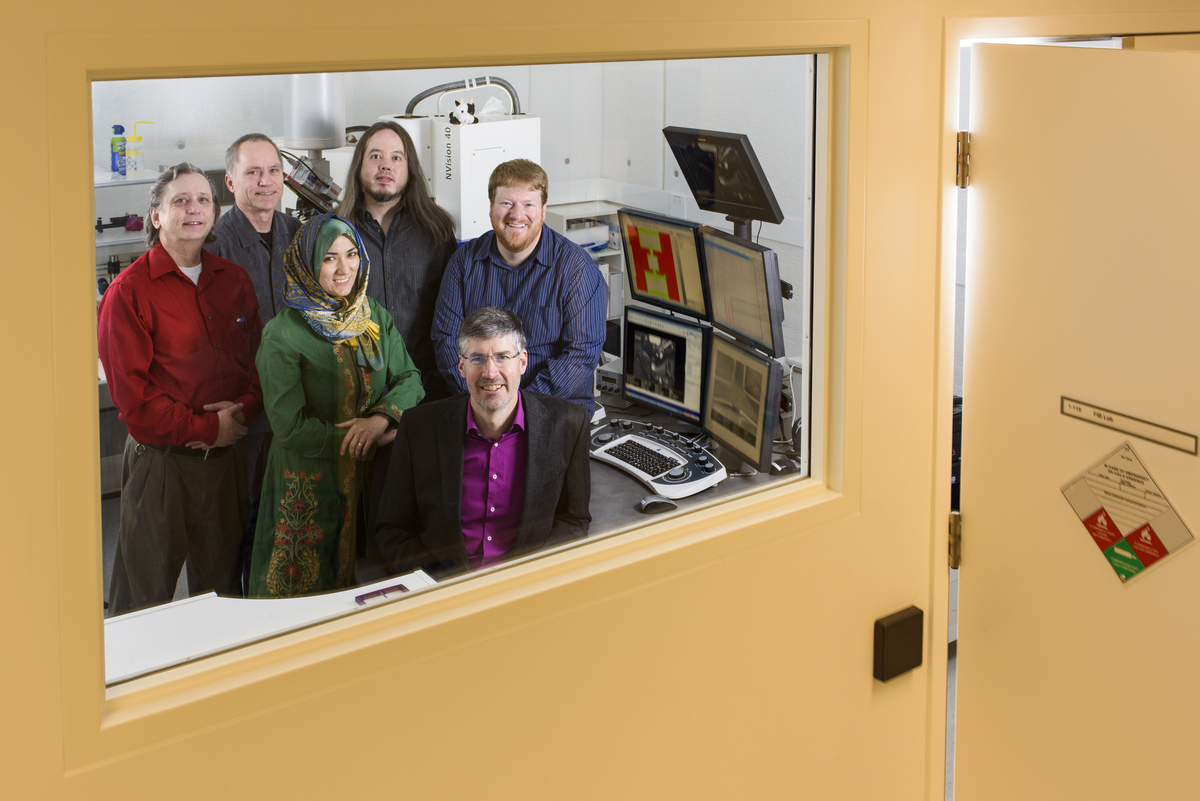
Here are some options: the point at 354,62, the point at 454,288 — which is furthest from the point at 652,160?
the point at 354,62

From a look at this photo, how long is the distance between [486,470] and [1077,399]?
3.29 feet

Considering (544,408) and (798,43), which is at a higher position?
(798,43)

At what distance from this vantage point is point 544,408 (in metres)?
1.47

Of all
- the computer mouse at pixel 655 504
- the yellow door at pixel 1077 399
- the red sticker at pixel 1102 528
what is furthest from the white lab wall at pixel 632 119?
the red sticker at pixel 1102 528

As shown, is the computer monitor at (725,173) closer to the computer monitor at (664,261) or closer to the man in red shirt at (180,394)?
the computer monitor at (664,261)

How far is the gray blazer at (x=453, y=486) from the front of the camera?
134 cm

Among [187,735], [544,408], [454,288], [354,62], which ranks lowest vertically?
[187,735]

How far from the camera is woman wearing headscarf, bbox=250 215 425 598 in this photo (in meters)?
A: 1.23

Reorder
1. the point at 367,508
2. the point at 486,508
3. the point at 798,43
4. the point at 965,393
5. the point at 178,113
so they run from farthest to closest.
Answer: the point at 965,393, the point at 798,43, the point at 486,508, the point at 367,508, the point at 178,113

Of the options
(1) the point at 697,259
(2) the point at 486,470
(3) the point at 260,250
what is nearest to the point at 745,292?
(1) the point at 697,259

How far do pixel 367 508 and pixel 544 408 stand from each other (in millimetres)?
298

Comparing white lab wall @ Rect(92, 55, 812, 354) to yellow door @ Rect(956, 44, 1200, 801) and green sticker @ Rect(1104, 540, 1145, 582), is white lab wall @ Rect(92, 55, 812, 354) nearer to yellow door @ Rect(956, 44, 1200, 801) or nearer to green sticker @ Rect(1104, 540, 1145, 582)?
yellow door @ Rect(956, 44, 1200, 801)

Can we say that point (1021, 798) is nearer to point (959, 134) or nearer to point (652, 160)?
point (959, 134)

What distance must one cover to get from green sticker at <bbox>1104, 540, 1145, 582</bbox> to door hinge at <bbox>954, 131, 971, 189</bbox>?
2.17ft
